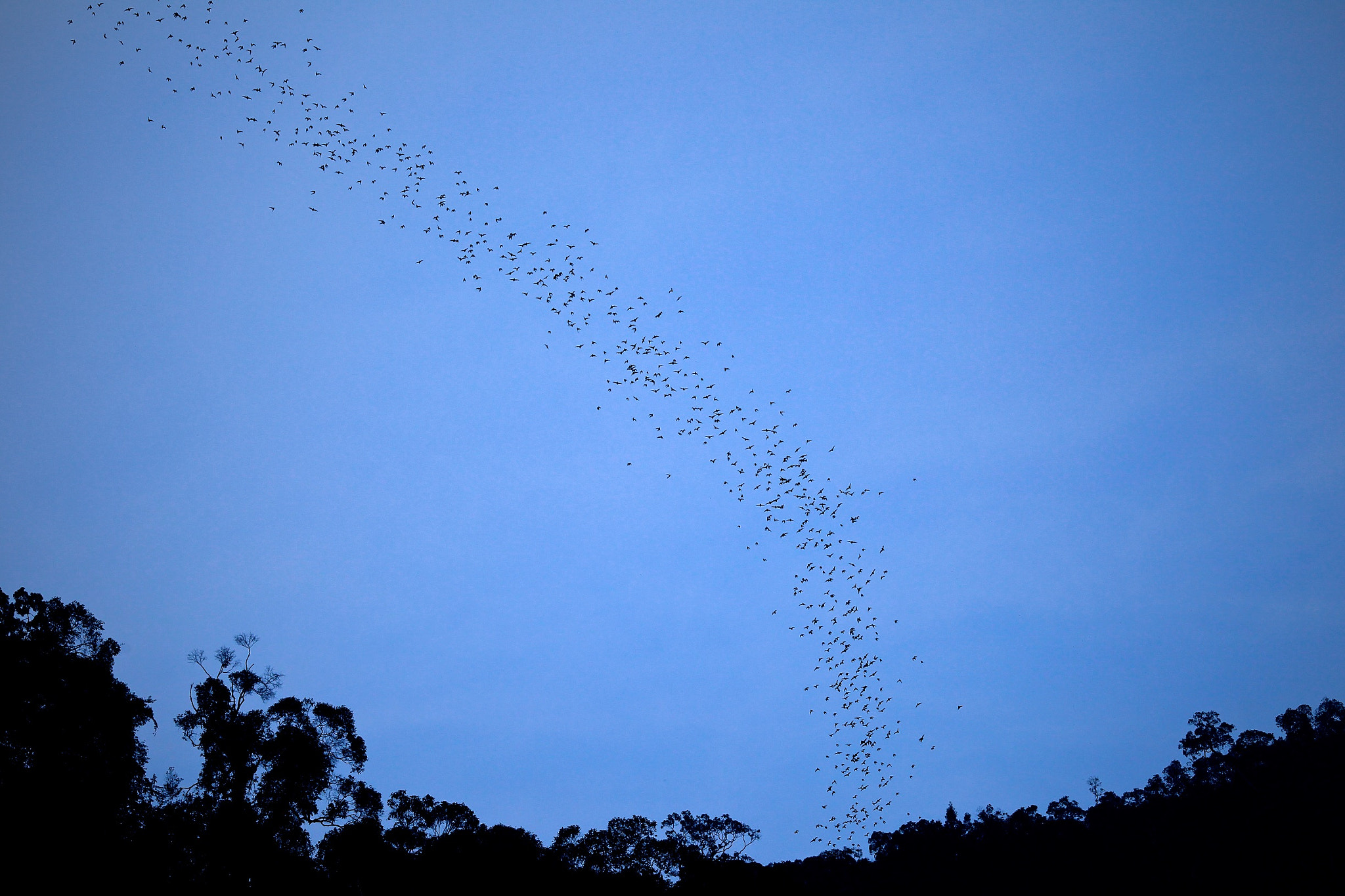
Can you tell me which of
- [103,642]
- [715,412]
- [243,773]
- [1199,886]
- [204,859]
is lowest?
[1199,886]

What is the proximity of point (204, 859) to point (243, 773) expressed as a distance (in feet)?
10.9

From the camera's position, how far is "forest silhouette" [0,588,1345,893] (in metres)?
23.5

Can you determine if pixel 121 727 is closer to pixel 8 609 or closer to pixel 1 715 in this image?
pixel 1 715

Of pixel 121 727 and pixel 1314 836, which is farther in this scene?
pixel 1314 836

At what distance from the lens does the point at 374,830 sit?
103 ft

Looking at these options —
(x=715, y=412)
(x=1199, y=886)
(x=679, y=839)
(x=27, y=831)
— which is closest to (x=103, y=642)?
(x=27, y=831)

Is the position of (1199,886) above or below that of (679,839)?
below

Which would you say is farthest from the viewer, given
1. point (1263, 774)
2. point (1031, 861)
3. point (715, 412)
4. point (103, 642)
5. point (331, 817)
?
point (1263, 774)

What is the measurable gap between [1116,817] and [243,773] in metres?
58.9

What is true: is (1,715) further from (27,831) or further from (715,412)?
(715,412)

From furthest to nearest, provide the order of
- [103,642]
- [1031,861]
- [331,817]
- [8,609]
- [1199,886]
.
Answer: [1031,861], [1199,886], [331,817], [103,642], [8,609]

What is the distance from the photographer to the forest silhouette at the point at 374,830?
924 inches

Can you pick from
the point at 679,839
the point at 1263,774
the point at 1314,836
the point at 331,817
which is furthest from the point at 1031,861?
the point at 331,817

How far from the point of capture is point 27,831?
20875 mm
